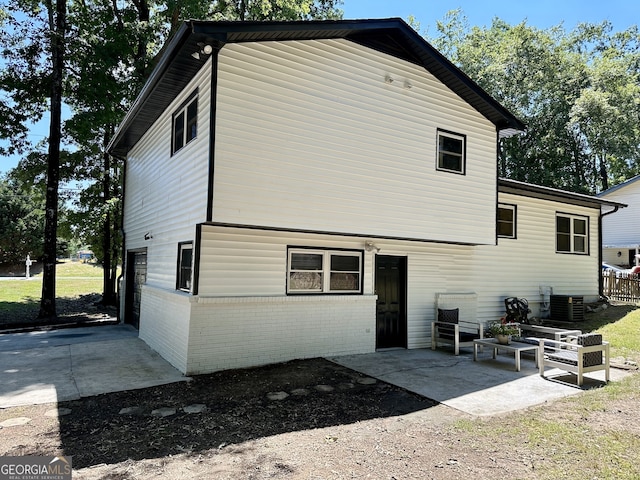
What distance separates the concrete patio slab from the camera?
18.9 ft

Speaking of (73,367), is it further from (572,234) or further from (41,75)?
(572,234)

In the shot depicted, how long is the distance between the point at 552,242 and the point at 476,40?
2560cm

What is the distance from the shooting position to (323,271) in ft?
27.6

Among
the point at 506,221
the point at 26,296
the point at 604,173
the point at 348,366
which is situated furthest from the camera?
the point at 604,173

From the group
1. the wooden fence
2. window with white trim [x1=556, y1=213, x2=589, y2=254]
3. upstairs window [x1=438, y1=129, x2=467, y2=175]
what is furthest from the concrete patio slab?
the wooden fence

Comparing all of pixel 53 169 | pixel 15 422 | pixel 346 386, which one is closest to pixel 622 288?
pixel 346 386

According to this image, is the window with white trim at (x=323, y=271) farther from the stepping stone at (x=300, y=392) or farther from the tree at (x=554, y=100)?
the tree at (x=554, y=100)

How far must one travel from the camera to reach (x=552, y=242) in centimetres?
1270

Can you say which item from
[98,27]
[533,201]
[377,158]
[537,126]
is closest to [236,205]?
[377,158]

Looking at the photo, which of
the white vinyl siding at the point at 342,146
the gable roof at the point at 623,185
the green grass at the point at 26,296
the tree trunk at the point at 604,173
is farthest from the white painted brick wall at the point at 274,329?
the tree trunk at the point at 604,173

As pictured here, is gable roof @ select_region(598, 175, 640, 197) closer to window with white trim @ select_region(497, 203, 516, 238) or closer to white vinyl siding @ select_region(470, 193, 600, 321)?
white vinyl siding @ select_region(470, 193, 600, 321)

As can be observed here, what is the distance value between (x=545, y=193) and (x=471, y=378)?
299 inches

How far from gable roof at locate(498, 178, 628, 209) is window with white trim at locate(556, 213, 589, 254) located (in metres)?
0.50

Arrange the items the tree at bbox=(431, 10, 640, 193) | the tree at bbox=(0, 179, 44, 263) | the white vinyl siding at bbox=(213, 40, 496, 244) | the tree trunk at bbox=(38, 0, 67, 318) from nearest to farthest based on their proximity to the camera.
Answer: the white vinyl siding at bbox=(213, 40, 496, 244) → the tree trunk at bbox=(38, 0, 67, 318) → the tree at bbox=(431, 10, 640, 193) → the tree at bbox=(0, 179, 44, 263)
